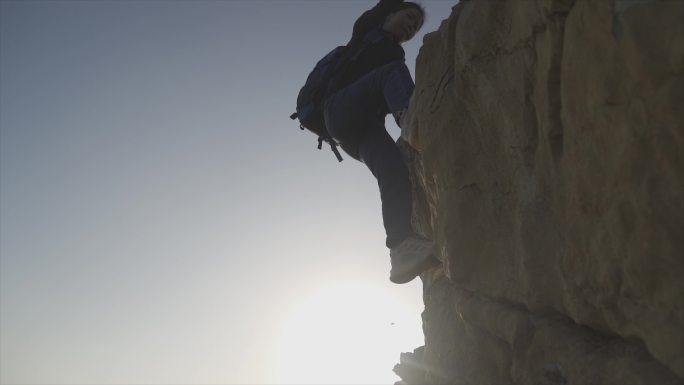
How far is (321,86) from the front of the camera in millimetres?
5070

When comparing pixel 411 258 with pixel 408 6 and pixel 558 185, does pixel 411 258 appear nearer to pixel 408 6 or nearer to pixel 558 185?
pixel 558 185

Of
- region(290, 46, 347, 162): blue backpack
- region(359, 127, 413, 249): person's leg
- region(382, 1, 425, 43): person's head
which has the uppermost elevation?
region(382, 1, 425, 43): person's head

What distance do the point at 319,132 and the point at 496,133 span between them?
8.36 feet

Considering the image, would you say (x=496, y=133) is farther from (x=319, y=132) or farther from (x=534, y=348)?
(x=319, y=132)

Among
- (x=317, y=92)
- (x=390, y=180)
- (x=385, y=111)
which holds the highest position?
(x=317, y=92)

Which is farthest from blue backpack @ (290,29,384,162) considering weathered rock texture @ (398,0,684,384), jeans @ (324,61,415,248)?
weathered rock texture @ (398,0,684,384)

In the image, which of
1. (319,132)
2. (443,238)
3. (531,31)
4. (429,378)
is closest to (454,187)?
(443,238)

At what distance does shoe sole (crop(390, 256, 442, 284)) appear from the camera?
12.5 feet

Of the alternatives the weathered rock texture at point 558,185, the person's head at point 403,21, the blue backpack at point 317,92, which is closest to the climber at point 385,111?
the person's head at point 403,21

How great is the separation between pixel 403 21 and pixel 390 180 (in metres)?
1.59

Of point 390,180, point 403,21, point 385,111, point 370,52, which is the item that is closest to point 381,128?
point 385,111

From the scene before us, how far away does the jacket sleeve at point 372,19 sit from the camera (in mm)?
5086

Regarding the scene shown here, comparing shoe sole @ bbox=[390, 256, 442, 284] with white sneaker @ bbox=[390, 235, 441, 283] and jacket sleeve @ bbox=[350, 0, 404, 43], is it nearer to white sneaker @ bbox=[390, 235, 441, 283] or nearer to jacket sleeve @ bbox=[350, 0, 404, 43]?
white sneaker @ bbox=[390, 235, 441, 283]

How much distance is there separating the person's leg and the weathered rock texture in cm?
33
